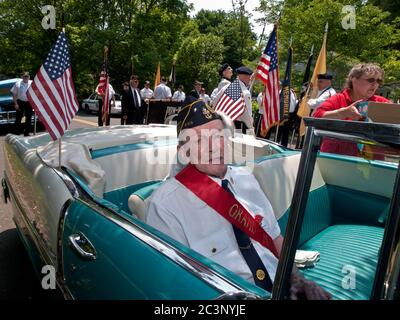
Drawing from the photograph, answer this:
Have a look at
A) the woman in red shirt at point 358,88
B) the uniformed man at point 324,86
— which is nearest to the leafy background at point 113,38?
the uniformed man at point 324,86

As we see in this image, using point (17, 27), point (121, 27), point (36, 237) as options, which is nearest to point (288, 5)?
point (121, 27)

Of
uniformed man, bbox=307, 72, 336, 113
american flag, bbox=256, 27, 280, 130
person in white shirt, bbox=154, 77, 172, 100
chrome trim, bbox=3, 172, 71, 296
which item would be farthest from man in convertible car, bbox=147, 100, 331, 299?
person in white shirt, bbox=154, 77, 172, 100

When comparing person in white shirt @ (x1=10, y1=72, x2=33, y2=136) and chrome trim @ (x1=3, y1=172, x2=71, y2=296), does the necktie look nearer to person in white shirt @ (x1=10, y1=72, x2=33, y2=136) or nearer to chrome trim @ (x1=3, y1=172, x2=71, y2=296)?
chrome trim @ (x1=3, y1=172, x2=71, y2=296)

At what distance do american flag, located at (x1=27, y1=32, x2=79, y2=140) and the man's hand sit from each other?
7.42ft

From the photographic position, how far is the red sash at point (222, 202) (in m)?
1.94

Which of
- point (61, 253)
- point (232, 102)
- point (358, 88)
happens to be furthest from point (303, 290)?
point (232, 102)

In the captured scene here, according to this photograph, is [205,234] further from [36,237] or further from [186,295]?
[36,237]

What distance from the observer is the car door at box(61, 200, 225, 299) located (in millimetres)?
1453

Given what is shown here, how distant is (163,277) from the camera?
1484 millimetres

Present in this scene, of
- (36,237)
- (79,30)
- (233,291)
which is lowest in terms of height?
(36,237)

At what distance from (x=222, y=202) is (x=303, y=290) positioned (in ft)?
2.41

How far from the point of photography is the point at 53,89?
3.16 meters

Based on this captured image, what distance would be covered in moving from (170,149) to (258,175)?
77 cm
